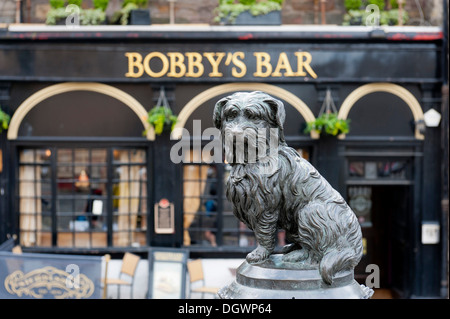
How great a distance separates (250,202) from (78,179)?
709 cm

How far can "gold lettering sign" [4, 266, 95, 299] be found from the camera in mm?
7637

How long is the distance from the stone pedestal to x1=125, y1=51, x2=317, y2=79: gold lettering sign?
673 cm

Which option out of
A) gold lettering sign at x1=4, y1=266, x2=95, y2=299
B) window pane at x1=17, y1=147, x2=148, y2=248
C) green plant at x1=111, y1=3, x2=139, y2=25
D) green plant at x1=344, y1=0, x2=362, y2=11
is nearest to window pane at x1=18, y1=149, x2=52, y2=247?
window pane at x1=17, y1=147, x2=148, y2=248

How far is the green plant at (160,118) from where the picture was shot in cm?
908

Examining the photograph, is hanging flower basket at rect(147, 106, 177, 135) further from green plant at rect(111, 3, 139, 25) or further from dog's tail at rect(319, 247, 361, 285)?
dog's tail at rect(319, 247, 361, 285)

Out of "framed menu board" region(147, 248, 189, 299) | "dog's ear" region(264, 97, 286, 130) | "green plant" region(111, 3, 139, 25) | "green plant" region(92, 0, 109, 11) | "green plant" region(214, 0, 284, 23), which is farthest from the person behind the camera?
"green plant" region(92, 0, 109, 11)

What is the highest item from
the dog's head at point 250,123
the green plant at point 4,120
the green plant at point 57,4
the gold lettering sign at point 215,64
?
the green plant at point 57,4

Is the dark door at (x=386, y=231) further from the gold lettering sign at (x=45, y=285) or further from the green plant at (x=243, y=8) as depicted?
the gold lettering sign at (x=45, y=285)

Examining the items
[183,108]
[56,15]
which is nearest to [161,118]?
[183,108]

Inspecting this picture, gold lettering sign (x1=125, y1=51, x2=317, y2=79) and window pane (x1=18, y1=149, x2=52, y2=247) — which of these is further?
window pane (x1=18, y1=149, x2=52, y2=247)

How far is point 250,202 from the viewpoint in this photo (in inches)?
118

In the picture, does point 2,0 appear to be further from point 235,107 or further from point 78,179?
point 235,107

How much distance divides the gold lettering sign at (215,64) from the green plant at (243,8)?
0.62m

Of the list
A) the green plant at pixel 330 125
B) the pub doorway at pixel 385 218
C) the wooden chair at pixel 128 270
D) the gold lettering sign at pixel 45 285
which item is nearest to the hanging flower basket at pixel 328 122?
the green plant at pixel 330 125
